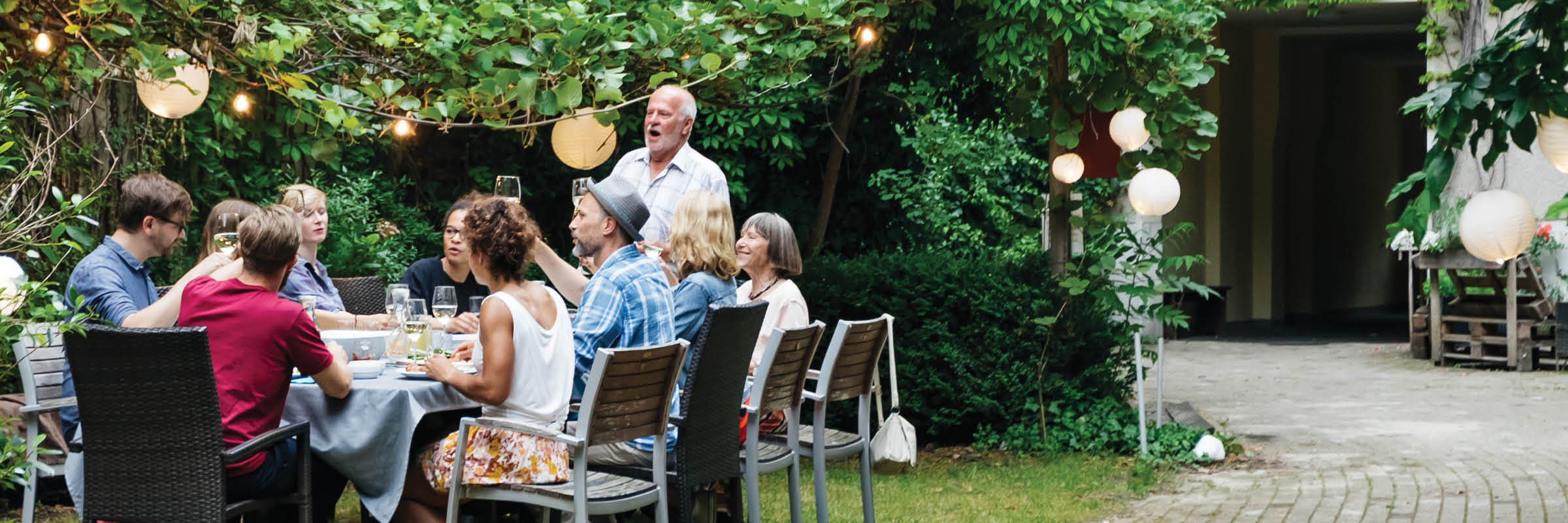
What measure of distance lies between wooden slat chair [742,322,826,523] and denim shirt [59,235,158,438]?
2061mm

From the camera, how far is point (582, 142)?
6.82 metres

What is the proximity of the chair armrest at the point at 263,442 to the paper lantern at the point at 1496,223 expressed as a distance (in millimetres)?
4286

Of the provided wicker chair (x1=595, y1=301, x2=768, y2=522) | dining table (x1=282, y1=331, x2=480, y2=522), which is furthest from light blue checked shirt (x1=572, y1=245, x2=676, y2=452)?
dining table (x1=282, y1=331, x2=480, y2=522)

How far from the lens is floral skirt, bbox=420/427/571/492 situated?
388 centimetres

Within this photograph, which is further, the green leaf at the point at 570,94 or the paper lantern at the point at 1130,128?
the paper lantern at the point at 1130,128

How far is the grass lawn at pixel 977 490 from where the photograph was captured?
5.89 metres

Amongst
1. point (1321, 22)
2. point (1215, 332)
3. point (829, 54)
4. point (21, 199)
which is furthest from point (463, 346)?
point (1321, 22)

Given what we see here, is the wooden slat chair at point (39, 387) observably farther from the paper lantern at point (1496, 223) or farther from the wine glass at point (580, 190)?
the paper lantern at point (1496, 223)

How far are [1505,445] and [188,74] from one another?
6.79 m

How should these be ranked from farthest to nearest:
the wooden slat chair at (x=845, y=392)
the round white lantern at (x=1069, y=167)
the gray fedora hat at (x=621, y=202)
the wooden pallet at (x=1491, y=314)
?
the wooden pallet at (x=1491, y=314), the round white lantern at (x=1069, y=167), the wooden slat chair at (x=845, y=392), the gray fedora hat at (x=621, y=202)

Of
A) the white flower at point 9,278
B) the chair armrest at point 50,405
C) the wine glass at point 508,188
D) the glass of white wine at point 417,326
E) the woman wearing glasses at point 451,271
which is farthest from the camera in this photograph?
the woman wearing glasses at point 451,271

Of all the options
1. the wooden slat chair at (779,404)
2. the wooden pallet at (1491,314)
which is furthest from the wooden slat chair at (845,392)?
the wooden pallet at (1491,314)

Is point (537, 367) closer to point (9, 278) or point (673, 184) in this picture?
point (9, 278)

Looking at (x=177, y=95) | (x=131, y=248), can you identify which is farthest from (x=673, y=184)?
(x=177, y=95)
